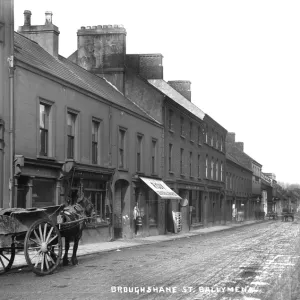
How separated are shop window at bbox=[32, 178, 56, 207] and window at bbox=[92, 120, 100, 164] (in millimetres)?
4130

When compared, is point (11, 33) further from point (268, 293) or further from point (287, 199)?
point (287, 199)

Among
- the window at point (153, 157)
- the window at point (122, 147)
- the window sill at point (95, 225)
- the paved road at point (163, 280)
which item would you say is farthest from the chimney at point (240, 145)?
the paved road at point (163, 280)

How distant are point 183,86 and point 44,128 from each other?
1052 inches

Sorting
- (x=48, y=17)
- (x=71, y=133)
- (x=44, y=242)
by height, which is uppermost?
(x=48, y=17)

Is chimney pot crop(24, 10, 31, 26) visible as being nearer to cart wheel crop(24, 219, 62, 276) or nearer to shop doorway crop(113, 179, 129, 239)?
shop doorway crop(113, 179, 129, 239)

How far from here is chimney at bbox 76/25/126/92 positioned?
3291cm

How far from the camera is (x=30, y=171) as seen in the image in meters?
18.5

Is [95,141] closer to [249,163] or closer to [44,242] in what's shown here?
[44,242]

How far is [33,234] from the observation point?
11836 millimetres

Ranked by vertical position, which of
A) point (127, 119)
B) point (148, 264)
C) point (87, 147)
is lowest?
point (148, 264)

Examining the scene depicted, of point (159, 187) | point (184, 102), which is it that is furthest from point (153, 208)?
point (184, 102)

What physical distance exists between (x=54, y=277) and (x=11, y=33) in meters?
9.65

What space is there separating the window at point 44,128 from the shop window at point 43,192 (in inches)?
40.8

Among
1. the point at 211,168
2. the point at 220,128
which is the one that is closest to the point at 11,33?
the point at 211,168
